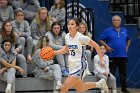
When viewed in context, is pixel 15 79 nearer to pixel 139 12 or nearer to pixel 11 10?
pixel 11 10

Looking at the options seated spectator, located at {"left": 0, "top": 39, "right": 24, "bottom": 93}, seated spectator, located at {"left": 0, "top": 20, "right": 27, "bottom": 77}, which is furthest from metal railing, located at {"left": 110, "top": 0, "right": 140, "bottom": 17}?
seated spectator, located at {"left": 0, "top": 39, "right": 24, "bottom": 93}

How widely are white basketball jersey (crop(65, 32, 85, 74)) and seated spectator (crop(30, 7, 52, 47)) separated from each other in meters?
2.36

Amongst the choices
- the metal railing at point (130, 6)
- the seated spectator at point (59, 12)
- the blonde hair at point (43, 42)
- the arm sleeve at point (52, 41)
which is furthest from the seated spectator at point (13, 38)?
the metal railing at point (130, 6)

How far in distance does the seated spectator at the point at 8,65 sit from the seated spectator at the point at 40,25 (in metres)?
1.14

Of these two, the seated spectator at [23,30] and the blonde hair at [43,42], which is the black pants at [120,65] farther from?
the seated spectator at [23,30]

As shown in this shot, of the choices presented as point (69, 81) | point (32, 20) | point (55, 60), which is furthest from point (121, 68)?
point (69, 81)

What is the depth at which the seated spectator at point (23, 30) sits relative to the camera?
380 inches

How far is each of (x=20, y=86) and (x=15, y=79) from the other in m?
0.21

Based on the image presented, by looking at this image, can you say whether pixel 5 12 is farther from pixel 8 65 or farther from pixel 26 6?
pixel 8 65

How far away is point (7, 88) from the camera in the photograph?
28.2 ft

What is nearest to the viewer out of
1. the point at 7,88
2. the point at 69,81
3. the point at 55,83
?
the point at 69,81

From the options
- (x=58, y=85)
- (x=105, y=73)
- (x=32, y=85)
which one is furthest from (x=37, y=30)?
(x=105, y=73)

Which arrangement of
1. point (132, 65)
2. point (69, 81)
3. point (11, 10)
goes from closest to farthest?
point (69, 81), point (11, 10), point (132, 65)

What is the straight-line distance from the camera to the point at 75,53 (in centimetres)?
785
